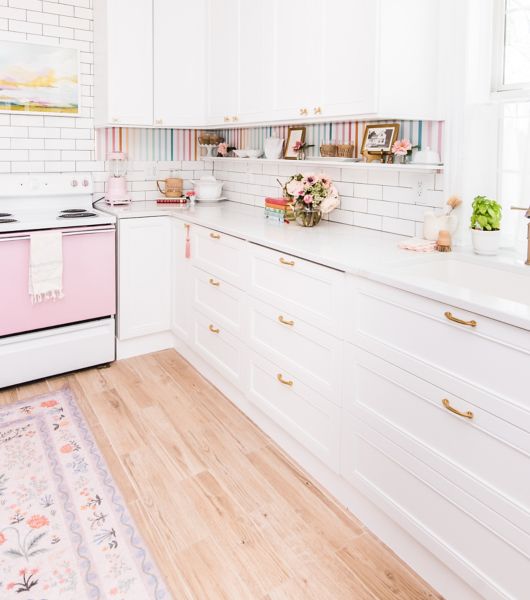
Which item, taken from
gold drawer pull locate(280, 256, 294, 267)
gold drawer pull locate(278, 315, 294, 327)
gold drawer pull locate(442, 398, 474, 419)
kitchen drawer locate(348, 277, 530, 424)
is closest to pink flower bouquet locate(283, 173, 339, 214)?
gold drawer pull locate(280, 256, 294, 267)

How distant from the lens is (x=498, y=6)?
220 centimetres

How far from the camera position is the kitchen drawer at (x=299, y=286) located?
2102mm

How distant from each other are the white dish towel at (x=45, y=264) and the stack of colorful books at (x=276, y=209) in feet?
3.97

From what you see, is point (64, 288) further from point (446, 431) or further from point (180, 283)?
point (446, 431)

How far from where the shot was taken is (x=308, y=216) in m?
2.85

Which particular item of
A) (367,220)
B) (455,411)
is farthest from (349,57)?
(455,411)

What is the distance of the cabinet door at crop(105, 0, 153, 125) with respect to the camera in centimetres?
339

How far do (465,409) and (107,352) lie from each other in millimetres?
2468

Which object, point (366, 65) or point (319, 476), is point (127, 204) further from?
point (319, 476)

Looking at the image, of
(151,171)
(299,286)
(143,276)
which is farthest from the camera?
(151,171)

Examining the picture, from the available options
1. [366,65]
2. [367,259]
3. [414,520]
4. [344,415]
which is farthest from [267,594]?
[366,65]

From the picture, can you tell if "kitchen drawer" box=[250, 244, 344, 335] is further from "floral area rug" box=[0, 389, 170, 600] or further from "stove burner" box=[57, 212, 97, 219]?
"stove burner" box=[57, 212, 97, 219]

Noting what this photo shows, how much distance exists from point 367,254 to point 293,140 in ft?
4.52

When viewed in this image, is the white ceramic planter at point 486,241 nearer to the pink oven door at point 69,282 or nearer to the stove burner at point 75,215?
the pink oven door at point 69,282
